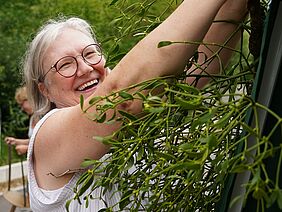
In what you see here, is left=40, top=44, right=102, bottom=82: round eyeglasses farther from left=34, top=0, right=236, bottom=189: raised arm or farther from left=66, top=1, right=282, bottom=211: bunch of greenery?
left=66, top=1, right=282, bottom=211: bunch of greenery

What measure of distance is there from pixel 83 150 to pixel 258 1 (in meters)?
0.54

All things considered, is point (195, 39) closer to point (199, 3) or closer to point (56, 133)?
point (199, 3)

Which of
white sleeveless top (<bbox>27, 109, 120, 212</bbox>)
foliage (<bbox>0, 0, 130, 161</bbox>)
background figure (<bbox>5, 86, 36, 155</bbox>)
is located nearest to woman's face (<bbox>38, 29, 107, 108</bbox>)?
white sleeveless top (<bbox>27, 109, 120, 212</bbox>)

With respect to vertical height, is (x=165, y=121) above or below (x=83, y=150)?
above

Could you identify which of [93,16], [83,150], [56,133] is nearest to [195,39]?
[83,150]

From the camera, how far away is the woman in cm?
117

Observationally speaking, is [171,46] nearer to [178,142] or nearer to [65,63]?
[178,142]

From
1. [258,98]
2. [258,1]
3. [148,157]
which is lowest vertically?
[148,157]

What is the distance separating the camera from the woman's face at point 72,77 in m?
1.73

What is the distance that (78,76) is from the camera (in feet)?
5.70

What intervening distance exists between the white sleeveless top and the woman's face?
5.7 inches

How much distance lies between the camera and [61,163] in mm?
1533

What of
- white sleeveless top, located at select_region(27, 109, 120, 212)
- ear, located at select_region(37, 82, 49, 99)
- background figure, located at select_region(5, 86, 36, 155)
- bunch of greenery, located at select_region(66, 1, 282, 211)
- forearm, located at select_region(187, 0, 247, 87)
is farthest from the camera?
background figure, located at select_region(5, 86, 36, 155)

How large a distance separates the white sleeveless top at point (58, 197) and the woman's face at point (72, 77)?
14 centimetres
